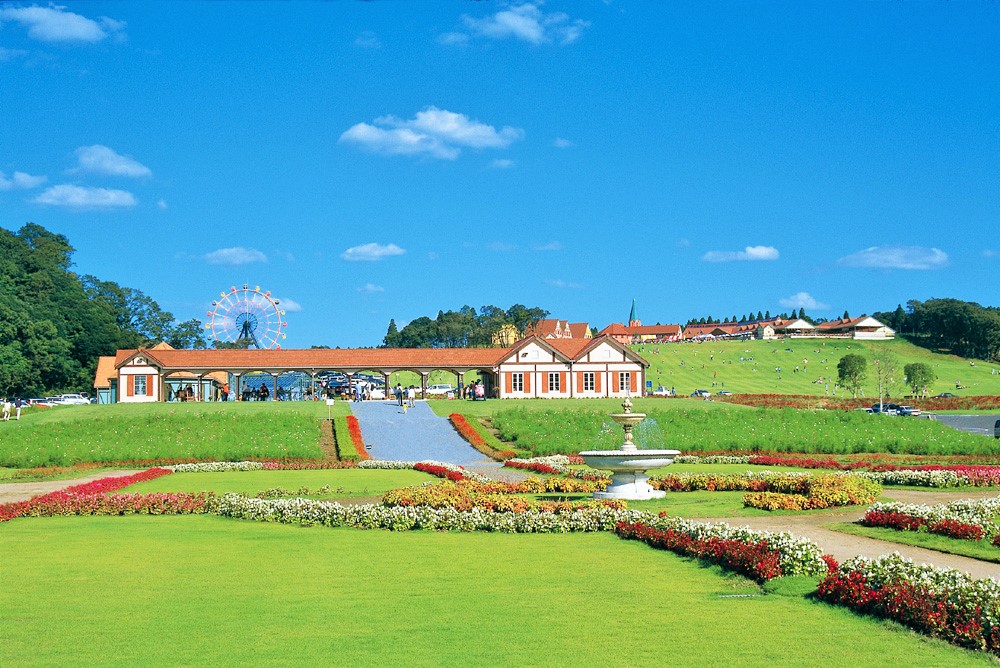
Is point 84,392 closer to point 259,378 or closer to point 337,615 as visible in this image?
point 259,378

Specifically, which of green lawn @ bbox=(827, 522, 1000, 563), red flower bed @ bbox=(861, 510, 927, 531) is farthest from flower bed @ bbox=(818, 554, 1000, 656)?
red flower bed @ bbox=(861, 510, 927, 531)

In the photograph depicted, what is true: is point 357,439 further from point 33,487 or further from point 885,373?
point 885,373

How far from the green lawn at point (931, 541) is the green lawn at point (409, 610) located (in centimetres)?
314

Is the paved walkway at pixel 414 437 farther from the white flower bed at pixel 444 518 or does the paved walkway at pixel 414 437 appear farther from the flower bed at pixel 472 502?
the white flower bed at pixel 444 518

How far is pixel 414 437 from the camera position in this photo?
3912cm

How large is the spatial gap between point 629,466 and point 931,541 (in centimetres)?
642

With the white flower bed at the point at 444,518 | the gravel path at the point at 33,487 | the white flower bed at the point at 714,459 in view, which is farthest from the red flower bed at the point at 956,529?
the gravel path at the point at 33,487

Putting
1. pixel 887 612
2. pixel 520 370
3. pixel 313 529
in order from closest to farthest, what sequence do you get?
pixel 887 612 → pixel 313 529 → pixel 520 370

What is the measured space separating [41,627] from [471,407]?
42.9m

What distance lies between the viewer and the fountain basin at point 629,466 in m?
17.9

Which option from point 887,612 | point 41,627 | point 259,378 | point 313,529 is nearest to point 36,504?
point 313,529

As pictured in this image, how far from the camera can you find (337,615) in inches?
348

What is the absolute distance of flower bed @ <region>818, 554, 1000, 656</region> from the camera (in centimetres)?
758

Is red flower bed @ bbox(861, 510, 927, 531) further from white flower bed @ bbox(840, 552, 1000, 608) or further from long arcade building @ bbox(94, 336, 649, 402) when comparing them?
long arcade building @ bbox(94, 336, 649, 402)
